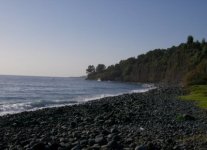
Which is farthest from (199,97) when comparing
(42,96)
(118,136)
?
(118,136)

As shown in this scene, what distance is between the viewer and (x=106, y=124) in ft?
73.6

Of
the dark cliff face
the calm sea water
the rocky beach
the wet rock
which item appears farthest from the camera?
the dark cliff face

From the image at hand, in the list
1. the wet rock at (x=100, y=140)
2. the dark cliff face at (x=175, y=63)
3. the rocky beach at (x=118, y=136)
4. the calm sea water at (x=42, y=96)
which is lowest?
the calm sea water at (x=42, y=96)

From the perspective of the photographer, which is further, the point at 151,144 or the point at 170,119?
the point at 170,119

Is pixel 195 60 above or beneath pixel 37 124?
above

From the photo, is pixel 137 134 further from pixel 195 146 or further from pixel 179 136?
pixel 195 146

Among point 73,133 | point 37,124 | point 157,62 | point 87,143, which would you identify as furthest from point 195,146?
point 157,62

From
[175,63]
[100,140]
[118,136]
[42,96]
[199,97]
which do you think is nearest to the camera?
[100,140]

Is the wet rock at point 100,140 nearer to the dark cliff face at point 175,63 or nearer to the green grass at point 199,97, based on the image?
the green grass at point 199,97


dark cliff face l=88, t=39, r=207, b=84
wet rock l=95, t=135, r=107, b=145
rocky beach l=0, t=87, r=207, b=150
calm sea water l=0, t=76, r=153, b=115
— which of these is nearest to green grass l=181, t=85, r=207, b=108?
rocky beach l=0, t=87, r=207, b=150

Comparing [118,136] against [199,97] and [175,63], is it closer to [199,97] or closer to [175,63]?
[199,97]

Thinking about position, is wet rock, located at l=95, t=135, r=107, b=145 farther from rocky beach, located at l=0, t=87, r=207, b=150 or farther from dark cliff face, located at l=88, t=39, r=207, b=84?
dark cliff face, located at l=88, t=39, r=207, b=84

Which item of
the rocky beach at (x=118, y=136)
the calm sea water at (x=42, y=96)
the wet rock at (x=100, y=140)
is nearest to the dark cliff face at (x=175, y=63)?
the calm sea water at (x=42, y=96)

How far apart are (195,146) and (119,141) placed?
111 inches
